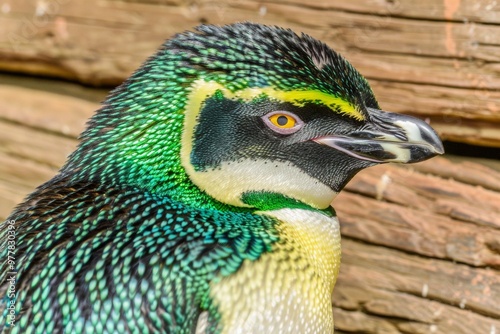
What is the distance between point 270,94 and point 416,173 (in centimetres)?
101

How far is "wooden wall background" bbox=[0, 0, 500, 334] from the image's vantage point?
2334mm

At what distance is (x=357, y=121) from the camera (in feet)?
5.53

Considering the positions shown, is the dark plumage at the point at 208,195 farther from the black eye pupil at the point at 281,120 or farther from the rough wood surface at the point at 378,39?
the rough wood surface at the point at 378,39

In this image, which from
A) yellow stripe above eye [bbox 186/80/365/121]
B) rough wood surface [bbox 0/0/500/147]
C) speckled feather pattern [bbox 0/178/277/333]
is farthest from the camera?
rough wood surface [bbox 0/0/500/147]

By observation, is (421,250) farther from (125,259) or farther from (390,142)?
(125,259)

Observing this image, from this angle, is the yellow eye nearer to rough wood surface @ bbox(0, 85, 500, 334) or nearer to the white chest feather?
the white chest feather

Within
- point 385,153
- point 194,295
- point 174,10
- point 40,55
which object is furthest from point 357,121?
point 40,55

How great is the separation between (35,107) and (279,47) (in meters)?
1.73

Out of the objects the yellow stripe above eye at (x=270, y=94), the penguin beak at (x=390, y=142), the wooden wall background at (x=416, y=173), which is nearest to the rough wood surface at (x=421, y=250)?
the wooden wall background at (x=416, y=173)

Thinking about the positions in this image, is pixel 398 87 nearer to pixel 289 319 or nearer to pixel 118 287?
pixel 289 319

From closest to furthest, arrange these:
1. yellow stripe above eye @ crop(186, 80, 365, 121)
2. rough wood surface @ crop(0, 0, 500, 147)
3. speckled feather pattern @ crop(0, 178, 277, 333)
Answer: speckled feather pattern @ crop(0, 178, 277, 333) < yellow stripe above eye @ crop(186, 80, 365, 121) < rough wood surface @ crop(0, 0, 500, 147)

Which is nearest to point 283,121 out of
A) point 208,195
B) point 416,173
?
point 208,195

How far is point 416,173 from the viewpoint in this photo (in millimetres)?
2477

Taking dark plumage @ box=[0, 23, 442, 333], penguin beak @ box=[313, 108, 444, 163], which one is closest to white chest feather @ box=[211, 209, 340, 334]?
dark plumage @ box=[0, 23, 442, 333]
